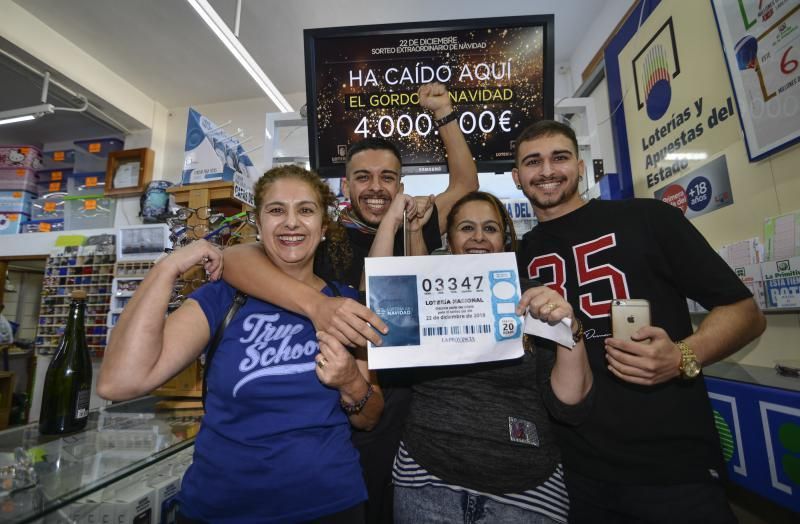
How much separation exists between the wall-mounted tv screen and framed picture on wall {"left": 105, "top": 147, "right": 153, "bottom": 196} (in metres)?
4.06

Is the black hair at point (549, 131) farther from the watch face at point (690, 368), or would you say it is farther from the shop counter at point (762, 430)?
A: the shop counter at point (762, 430)

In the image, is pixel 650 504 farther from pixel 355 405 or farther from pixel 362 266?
pixel 362 266

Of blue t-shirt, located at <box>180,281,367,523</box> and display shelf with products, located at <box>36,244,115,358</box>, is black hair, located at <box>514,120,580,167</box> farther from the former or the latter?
display shelf with products, located at <box>36,244,115,358</box>

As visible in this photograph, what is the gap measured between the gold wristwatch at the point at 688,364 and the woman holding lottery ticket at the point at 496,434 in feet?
0.79

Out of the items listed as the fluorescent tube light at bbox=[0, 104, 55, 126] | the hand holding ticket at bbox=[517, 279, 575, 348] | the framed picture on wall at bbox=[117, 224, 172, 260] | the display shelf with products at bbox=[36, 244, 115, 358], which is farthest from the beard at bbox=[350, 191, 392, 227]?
the fluorescent tube light at bbox=[0, 104, 55, 126]

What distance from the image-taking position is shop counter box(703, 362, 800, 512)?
1.16m

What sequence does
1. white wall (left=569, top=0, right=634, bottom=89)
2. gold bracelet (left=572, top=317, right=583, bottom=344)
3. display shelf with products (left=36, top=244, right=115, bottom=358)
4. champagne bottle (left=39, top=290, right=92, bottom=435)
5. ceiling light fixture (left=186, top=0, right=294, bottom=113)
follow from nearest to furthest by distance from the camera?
1. gold bracelet (left=572, top=317, right=583, bottom=344)
2. champagne bottle (left=39, top=290, right=92, bottom=435)
3. ceiling light fixture (left=186, top=0, right=294, bottom=113)
4. white wall (left=569, top=0, right=634, bottom=89)
5. display shelf with products (left=36, top=244, right=115, bottom=358)

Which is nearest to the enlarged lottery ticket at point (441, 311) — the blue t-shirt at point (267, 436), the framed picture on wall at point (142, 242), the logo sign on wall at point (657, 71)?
the blue t-shirt at point (267, 436)

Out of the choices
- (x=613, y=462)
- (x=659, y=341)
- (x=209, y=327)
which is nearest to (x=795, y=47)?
(x=659, y=341)

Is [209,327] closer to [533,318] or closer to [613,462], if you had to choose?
[533,318]

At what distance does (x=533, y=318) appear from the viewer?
102 cm

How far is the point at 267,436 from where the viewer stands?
1.02 m

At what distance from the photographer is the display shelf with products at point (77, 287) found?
4281mm

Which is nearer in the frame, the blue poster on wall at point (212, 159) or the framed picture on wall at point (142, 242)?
the blue poster on wall at point (212, 159)
